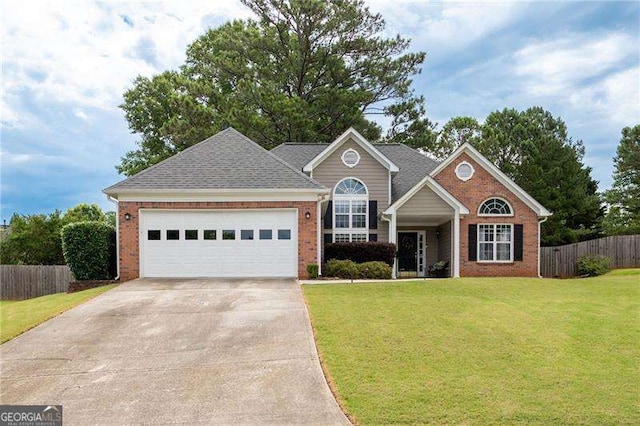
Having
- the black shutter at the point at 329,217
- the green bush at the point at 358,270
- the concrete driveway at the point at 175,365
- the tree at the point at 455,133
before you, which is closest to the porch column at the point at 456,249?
the green bush at the point at 358,270

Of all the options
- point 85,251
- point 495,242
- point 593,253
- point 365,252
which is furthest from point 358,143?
point 593,253

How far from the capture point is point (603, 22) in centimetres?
1375

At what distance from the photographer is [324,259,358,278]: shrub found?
1733 cm

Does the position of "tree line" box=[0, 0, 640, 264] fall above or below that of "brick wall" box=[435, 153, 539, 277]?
above

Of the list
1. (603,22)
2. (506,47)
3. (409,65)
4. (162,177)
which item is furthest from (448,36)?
(409,65)

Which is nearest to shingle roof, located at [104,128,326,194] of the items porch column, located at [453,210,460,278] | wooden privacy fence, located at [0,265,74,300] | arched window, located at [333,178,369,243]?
arched window, located at [333,178,369,243]

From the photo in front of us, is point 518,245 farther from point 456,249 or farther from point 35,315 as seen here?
point 35,315

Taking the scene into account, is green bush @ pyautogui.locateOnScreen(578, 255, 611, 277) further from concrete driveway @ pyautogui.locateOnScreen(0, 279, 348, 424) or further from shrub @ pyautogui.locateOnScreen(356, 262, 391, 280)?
concrete driveway @ pyautogui.locateOnScreen(0, 279, 348, 424)

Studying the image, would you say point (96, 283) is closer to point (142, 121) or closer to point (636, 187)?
point (142, 121)

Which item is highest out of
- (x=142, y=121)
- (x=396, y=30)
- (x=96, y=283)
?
(x=396, y=30)

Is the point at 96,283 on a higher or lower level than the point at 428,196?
lower

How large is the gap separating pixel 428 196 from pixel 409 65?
1618 centimetres

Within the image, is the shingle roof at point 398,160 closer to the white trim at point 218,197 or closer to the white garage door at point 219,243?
the white trim at point 218,197

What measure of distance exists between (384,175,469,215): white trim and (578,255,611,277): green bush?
7.63 metres
